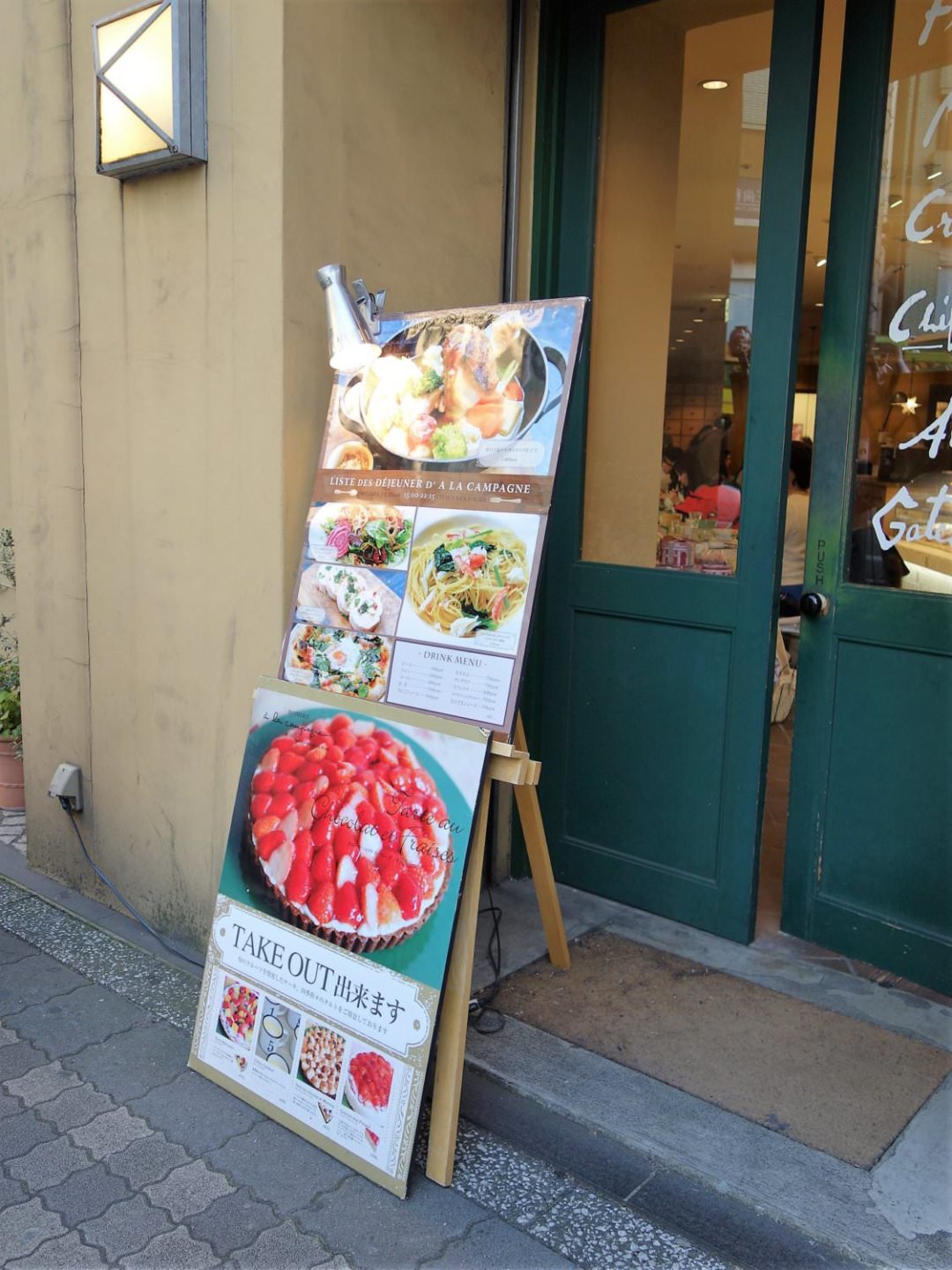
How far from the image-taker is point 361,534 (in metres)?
2.74

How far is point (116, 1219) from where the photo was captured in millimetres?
2289

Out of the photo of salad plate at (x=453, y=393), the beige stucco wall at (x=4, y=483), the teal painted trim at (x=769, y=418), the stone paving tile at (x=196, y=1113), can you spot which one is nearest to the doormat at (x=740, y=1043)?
the teal painted trim at (x=769, y=418)

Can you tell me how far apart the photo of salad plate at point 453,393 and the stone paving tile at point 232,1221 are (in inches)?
70.4

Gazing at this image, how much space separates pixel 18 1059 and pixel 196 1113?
0.62 metres

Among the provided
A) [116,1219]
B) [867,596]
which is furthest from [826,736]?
[116,1219]

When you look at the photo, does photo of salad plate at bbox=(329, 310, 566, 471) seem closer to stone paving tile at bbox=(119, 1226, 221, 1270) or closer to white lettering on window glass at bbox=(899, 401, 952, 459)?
white lettering on window glass at bbox=(899, 401, 952, 459)

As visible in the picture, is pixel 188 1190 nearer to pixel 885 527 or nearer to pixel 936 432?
pixel 885 527

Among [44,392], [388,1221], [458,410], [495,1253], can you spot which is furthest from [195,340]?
[495,1253]

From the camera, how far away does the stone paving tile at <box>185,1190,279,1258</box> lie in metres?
2.22

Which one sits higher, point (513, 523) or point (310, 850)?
point (513, 523)

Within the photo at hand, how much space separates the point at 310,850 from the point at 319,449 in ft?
4.00

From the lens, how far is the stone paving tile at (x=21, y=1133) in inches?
99.2

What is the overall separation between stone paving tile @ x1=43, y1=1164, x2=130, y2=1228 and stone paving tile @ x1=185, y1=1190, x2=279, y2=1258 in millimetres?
216

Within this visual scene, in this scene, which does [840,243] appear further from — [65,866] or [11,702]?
[11,702]
